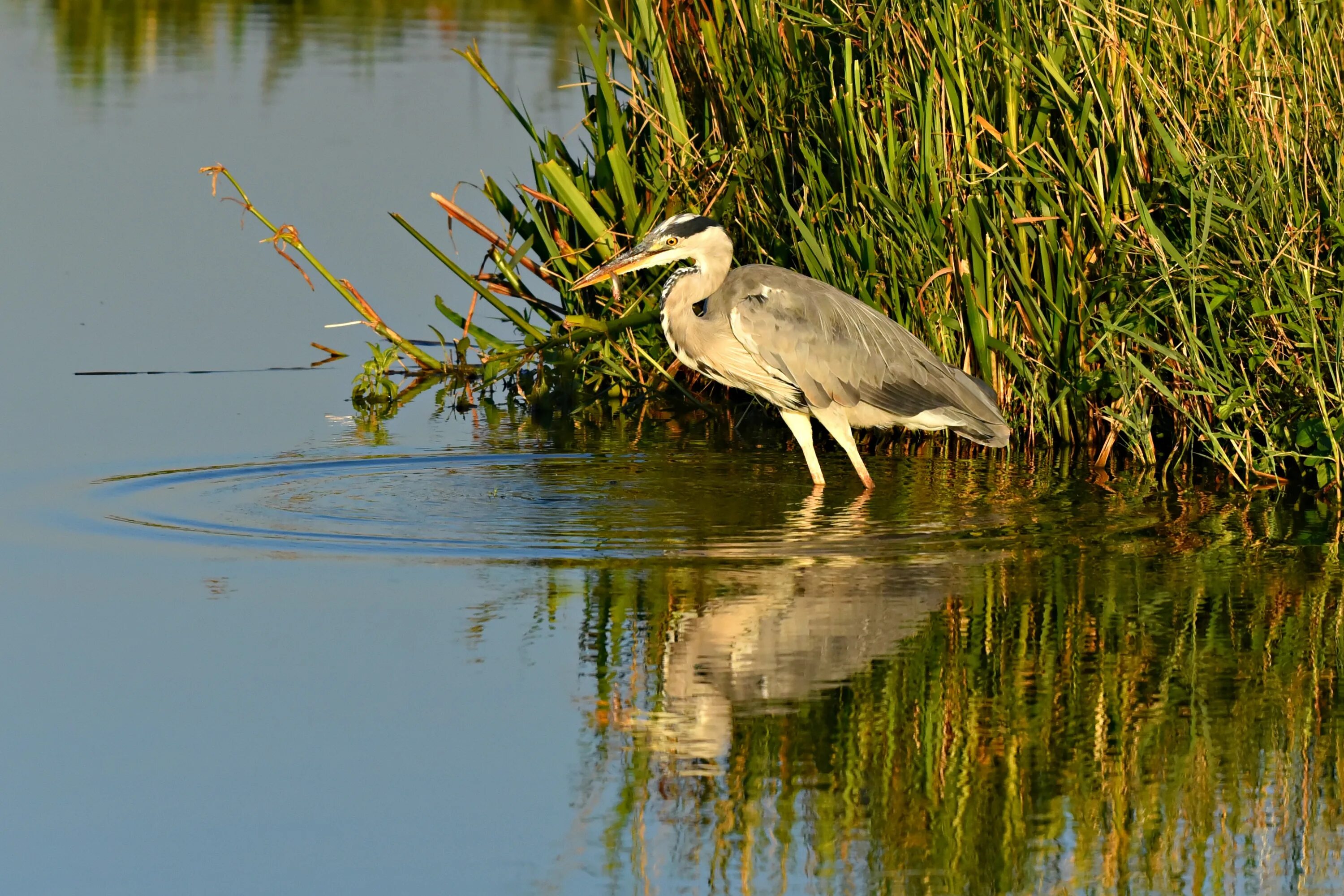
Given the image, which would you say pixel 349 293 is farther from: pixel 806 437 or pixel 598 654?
pixel 598 654

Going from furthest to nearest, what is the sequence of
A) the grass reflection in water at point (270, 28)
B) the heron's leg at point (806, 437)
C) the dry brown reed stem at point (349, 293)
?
the grass reflection in water at point (270, 28)
the dry brown reed stem at point (349, 293)
the heron's leg at point (806, 437)

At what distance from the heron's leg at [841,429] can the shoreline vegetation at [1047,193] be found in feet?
1.67

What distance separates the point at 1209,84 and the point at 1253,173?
37cm

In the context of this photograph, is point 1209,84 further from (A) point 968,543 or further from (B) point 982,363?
(A) point 968,543

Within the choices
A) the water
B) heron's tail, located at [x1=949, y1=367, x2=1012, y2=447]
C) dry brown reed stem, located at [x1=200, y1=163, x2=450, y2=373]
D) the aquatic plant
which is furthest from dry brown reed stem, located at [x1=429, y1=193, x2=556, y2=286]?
heron's tail, located at [x1=949, y1=367, x2=1012, y2=447]

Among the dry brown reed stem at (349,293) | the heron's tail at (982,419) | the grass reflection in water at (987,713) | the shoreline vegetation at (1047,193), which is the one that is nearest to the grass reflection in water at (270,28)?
the dry brown reed stem at (349,293)

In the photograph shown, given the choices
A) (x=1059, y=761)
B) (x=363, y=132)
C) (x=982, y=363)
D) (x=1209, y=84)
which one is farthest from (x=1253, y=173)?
(x=363, y=132)

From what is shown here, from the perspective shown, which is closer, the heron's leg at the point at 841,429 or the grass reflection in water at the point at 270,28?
the heron's leg at the point at 841,429

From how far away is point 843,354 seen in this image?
725 cm

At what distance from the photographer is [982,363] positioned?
295 inches

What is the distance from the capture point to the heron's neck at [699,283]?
7.42 metres

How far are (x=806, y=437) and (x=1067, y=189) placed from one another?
1273 millimetres

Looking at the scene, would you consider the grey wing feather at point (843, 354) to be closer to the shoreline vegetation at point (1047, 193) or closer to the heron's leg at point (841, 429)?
the heron's leg at point (841, 429)

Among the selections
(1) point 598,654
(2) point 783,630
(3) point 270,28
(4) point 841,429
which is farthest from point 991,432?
(3) point 270,28
